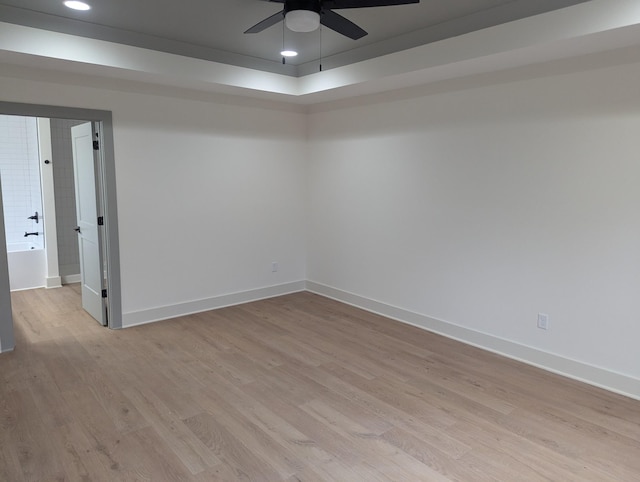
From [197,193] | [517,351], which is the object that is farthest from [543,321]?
[197,193]

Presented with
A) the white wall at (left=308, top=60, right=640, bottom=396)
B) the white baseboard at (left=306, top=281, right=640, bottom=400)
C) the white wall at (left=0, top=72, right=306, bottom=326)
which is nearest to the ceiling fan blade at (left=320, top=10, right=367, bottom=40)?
the white wall at (left=308, top=60, right=640, bottom=396)

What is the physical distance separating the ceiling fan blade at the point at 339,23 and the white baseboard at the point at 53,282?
524 centimetres

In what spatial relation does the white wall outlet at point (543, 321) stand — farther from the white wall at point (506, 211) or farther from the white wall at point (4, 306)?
the white wall at point (4, 306)

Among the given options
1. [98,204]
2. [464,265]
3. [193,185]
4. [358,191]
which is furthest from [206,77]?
[464,265]

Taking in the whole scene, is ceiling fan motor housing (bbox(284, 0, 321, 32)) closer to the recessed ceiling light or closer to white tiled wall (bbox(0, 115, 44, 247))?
the recessed ceiling light

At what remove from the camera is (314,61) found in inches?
178

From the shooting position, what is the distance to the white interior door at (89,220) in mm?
4293

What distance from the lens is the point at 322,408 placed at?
2928 millimetres

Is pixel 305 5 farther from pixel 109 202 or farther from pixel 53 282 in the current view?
pixel 53 282

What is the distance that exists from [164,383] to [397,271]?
8.36ft

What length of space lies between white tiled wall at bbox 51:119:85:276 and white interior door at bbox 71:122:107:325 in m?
1.46

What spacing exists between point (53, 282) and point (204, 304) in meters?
2.56

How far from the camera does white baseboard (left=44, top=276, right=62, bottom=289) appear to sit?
5.93 m

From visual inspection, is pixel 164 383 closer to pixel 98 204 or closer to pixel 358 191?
pixel 98 204
